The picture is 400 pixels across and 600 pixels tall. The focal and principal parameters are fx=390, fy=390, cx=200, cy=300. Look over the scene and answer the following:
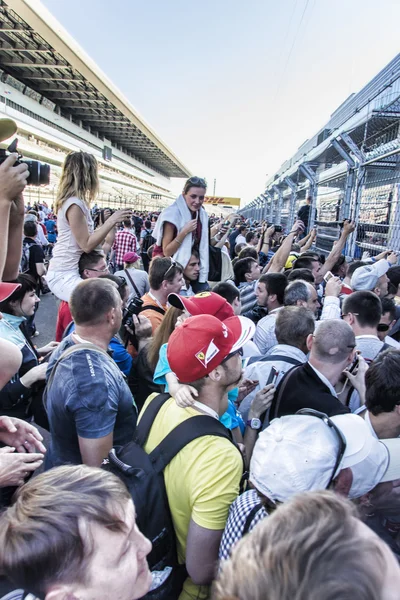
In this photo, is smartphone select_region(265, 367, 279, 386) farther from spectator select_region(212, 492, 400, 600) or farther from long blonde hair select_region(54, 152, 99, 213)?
long blonde hair select_region(54, 152, 99, 213)

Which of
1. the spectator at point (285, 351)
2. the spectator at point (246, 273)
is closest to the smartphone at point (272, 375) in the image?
the spectator at point (285, 351)

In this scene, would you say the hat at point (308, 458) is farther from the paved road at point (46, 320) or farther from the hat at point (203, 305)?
the paved road at point (46, 320)

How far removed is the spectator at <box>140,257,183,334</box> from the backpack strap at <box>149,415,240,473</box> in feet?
6.65

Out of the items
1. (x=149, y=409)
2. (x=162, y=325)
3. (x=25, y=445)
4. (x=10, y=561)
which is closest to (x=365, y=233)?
(x=162, y=325)

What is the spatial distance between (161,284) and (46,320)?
4870 millimetres

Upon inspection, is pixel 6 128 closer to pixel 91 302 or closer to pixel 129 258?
pixel 91 302

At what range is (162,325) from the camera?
293cm

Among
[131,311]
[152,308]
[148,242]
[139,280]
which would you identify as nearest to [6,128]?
[131,311]

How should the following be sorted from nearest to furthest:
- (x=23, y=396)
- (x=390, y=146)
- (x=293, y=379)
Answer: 1. (x=293, y=379)
2. (x=23, y=396)
3. (x=390, y=146)

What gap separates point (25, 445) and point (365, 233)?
527cm

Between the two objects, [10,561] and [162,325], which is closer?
[10,561]

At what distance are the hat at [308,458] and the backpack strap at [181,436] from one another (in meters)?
0.21

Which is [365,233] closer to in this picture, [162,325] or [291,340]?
[291,340]

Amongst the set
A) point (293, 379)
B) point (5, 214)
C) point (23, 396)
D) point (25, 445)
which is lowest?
point (23, 396)
